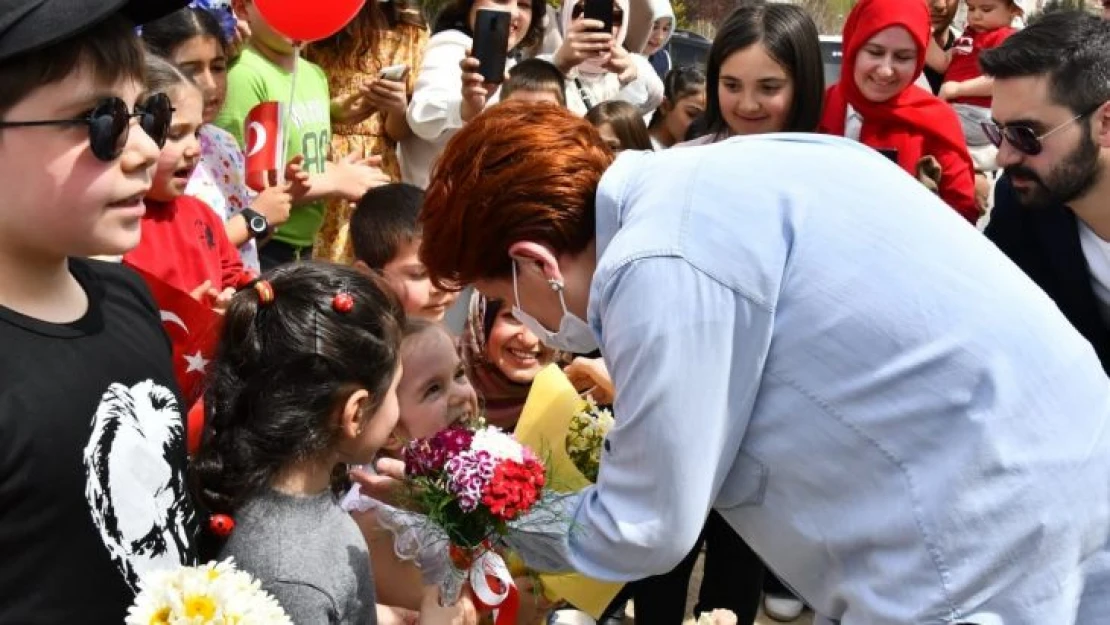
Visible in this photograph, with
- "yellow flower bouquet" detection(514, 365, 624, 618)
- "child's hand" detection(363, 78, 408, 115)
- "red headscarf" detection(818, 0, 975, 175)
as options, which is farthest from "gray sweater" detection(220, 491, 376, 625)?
"red headscarf" detection(818, 0, 975, 175)

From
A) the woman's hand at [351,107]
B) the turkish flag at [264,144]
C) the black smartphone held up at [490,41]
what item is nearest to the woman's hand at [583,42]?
the black smartphone held up at [490,41]

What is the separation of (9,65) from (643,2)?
5460 millimetres

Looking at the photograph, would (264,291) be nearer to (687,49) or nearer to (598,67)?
(598,67)

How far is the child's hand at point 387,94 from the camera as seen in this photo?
4.90m

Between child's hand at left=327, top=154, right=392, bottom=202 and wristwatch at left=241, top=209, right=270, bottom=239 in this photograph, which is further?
child's hand at left=327, top=154, right=392, bottom=202

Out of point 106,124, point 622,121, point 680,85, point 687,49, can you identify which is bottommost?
point 687,49

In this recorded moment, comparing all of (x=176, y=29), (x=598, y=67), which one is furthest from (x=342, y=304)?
(x=598, y=67)

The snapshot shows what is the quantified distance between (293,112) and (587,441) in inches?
77.9

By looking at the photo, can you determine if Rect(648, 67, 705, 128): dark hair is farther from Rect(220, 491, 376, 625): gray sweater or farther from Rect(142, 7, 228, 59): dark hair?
Rect(220, 491, 376, 625): gray sweater

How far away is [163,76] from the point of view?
318cm

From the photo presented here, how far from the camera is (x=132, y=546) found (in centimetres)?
197

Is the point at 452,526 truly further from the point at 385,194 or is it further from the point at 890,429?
the point at 385,194

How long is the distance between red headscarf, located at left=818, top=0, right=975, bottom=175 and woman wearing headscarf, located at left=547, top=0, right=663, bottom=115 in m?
1.09

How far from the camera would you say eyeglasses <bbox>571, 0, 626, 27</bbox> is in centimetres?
558
